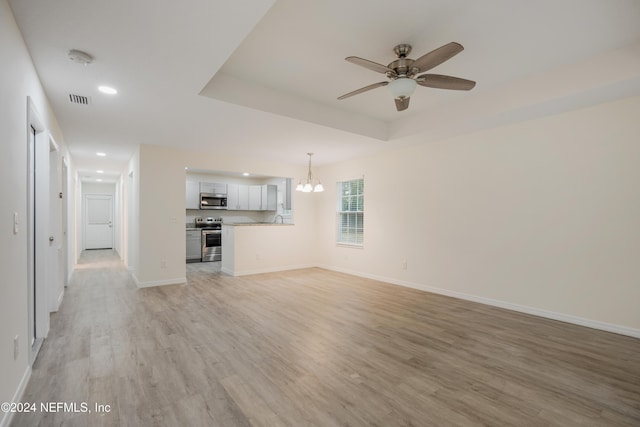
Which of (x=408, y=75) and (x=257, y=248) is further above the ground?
(x=408, y=75)

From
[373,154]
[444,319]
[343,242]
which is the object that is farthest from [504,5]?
[343,242]

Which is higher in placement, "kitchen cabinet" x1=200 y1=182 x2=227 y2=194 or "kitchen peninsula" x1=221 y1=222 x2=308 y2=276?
"kitchen cabinet" x1=200 y1=182 x2=227 y2=194

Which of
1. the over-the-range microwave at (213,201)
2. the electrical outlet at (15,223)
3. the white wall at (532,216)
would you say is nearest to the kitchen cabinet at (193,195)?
the over-the-range microwave at (213,201)

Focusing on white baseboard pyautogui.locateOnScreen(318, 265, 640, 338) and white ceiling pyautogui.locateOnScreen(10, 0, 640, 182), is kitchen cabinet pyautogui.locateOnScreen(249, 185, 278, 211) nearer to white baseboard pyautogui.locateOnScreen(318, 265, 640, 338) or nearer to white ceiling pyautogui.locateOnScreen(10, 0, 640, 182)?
white ceiling pyautogui.locateOnScreen(10, 0, 640, 182)

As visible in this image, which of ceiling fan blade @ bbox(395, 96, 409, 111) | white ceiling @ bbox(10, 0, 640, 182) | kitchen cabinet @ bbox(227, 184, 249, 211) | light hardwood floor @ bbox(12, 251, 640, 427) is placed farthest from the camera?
kitchen cabinet @ bbox(227, 184, 249, 211)

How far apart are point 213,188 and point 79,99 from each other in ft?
16.8

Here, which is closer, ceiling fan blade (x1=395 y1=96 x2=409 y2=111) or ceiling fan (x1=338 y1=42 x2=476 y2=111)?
ceiling fan (x1=338 y1=42 x2=476 y2=111)

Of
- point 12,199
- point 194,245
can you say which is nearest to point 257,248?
point 194,245

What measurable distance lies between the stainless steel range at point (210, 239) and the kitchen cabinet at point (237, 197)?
0.71 meters

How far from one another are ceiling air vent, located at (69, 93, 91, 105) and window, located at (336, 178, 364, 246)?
15.1 feet

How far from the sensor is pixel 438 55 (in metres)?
2.18

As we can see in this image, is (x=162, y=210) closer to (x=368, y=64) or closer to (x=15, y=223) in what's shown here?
(x=15, y=223)

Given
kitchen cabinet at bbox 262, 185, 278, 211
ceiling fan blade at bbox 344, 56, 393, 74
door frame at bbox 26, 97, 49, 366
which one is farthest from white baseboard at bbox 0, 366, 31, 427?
kitchen cabinet at bbox 262, 185, 278, 211

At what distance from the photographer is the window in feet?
20.6
